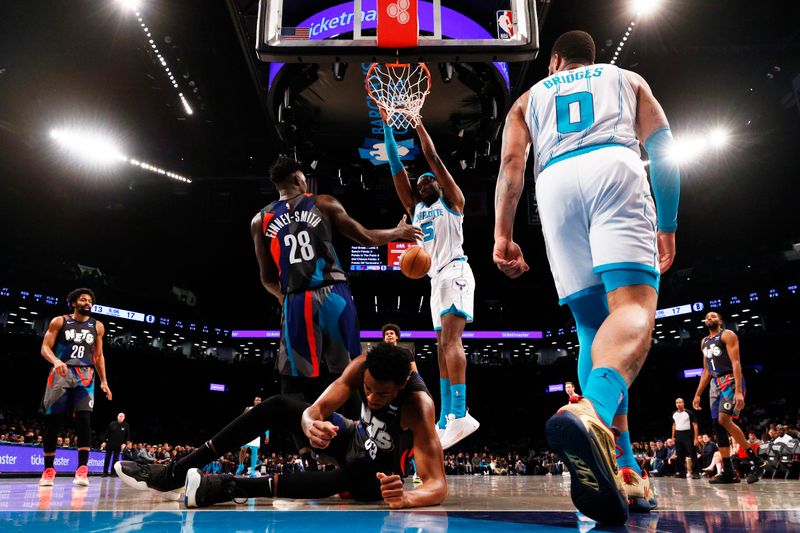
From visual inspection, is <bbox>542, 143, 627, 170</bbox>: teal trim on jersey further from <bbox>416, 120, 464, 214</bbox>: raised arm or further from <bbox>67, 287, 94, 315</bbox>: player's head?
<bbox>67, 287, 94, 315</bbox>: player's head

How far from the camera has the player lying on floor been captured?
2.53 m

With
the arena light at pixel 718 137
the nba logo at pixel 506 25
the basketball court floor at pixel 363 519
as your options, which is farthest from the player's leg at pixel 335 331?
the arena light at pixel 718 137

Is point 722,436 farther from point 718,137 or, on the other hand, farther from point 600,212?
point 718,137

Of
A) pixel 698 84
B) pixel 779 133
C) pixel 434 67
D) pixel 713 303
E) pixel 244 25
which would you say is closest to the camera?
pixel 434 67

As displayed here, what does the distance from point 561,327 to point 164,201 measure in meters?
20.0

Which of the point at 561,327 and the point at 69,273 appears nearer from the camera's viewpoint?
the point at 69,273

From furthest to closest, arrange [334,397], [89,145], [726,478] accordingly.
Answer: [89,145] < [726,478] < [334,397]

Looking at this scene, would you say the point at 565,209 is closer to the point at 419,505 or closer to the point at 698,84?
the point at 419,505

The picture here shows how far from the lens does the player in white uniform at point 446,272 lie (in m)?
4.78

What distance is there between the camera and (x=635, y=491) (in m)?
2.22

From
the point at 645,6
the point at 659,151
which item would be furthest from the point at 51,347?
the point at 645,6

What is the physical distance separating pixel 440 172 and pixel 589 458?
3543mm

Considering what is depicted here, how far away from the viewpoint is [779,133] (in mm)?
16562

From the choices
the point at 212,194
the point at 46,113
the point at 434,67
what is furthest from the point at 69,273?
the point at 434,67
